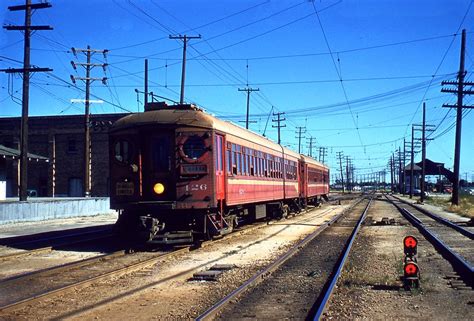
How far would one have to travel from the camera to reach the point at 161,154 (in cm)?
1466

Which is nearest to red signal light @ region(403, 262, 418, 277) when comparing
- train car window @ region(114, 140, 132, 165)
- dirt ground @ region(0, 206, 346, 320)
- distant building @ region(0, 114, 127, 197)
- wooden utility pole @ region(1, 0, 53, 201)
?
dirt ground @ region(0, 206, 346, 320)

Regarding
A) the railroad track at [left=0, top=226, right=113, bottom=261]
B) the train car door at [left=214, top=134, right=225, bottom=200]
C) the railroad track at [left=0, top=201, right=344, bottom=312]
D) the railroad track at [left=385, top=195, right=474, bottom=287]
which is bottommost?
the railroad track at [left=385, top=195, right=474, bottom=287]

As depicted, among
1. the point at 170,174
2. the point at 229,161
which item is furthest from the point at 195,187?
the point at 229,161

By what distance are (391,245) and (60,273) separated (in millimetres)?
9336

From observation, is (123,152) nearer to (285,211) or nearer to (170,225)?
(170,225)

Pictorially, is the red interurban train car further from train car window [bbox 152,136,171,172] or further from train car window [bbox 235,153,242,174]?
train car window [bbox 235,153,242,174]

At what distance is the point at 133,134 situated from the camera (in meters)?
14.7

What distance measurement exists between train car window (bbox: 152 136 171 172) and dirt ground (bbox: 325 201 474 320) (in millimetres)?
5159

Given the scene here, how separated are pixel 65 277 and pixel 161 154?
5045 mm

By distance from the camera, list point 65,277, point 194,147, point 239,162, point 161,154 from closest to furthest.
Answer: point 65,277, point 194,147, point 161,154, point 239,162

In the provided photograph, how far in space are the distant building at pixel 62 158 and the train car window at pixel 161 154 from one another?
38000mm

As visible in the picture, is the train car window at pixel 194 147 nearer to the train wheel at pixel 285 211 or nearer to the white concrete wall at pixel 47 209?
the white concrete wall at pixel 47 209

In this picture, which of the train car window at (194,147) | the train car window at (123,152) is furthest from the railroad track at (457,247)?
the train car window at (123,152)

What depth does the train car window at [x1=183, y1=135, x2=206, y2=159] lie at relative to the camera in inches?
571
